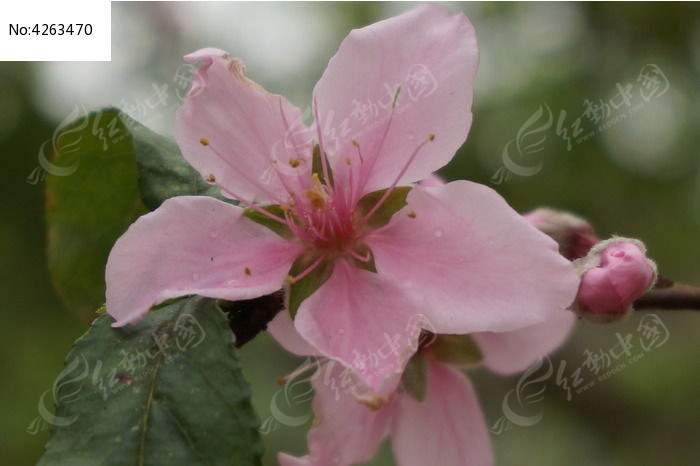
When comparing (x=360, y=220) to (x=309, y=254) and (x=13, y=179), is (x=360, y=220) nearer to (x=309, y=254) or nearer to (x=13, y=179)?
(x=309, y=254)

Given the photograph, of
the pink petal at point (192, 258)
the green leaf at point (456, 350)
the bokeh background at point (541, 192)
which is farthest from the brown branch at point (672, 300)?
the bokeh background at point (541, 192)

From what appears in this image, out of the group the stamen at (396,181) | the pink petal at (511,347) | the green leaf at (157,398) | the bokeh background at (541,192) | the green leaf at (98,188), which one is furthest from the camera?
the bokeh background at (541,192)

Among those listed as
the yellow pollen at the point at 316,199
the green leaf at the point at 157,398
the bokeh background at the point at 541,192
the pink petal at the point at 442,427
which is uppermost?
the yellow pollen at the point at 316,199

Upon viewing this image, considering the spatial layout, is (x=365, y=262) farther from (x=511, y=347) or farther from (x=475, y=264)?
(x=511, y=347)

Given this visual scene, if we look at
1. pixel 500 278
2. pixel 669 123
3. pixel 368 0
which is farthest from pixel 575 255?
pixel 368 0

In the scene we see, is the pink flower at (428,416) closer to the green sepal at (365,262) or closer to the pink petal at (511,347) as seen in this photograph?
the pink petal at (511,347)

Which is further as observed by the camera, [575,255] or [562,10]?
[562,10]

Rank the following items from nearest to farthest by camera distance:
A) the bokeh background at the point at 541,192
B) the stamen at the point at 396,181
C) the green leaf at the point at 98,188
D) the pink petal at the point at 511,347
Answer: the stamen at the point at 396,181 → the green leaf at the point at 98,188 → the pink petal at the point at 511,347 → the bokeh background at the point at 541,192
